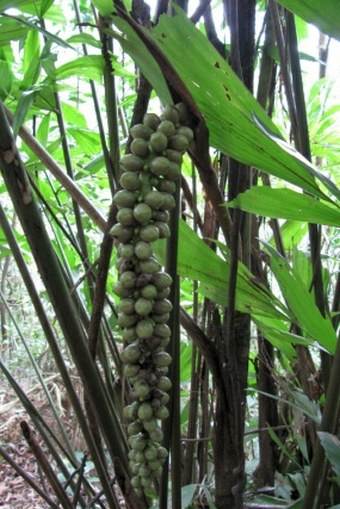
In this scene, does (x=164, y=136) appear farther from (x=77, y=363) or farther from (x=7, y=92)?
(x=7, y=92)

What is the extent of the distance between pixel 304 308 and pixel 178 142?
Answer: 0.23 metres

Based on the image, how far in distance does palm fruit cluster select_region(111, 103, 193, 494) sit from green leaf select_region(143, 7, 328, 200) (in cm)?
4

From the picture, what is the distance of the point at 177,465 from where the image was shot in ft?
1.43

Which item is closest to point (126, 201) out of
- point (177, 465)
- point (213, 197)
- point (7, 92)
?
point (213, 197)

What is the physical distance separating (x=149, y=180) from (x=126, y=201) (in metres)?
0.02

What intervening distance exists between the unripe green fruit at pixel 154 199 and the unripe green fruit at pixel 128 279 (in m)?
0.04

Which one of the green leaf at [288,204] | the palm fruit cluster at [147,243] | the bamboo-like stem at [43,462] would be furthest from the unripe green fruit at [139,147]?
the bamboo-like stem at [43,462]

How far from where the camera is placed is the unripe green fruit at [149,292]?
26 cm

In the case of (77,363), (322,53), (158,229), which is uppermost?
(322,53)

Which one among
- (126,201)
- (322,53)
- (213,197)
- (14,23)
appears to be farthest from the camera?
(322,53)

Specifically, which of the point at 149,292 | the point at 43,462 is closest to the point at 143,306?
the point at 149,292

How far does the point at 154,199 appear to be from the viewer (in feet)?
0.84

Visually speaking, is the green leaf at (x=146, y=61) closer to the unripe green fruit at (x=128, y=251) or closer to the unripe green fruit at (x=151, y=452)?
the unripe green fruit at (x=128, y=251)

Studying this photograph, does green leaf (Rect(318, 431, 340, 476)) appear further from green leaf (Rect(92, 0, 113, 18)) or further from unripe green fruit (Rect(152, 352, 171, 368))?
green leaf (Rect(92, 0, 113, 18))
